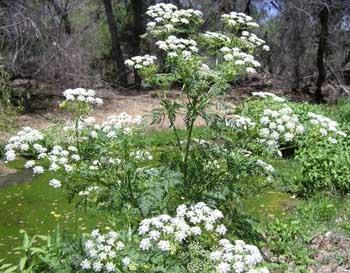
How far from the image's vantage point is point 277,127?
4613 millimetres

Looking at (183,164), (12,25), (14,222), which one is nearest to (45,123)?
(12,25)

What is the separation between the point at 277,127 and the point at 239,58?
638 mm

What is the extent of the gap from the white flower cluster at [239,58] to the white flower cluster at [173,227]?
1437mm

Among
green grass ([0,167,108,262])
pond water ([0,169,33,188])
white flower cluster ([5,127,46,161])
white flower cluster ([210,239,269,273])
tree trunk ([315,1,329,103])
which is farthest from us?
tree trunk ([315,1,329,103])

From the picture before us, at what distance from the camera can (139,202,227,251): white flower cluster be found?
330cm

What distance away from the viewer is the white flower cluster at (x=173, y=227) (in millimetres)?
3305

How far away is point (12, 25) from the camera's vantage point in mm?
13500

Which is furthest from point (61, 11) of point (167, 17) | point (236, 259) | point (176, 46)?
point (236, 259)

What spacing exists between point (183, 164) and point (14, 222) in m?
3.74

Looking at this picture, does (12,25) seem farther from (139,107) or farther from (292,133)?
(292,133)

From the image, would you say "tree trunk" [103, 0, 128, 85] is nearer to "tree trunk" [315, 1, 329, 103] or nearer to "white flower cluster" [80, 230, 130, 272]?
"tree trunk" [315, 1, 329, 103]

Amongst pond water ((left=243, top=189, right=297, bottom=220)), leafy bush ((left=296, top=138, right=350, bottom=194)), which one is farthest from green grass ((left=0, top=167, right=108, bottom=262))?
leafy bush ((left=296, top=138, right=350, bottom=194))

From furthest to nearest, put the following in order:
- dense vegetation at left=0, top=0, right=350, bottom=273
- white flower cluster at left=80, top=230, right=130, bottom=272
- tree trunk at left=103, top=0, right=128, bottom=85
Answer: tree trunk at left=103, top=0, right=128, bottom=85
dense vegetation at left=0, top=0, right=350, bottom=273
white flower cluster at left=80, top=230, right=130, bottom=272

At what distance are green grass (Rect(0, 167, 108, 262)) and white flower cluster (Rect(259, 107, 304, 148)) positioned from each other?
2555 millimetres
